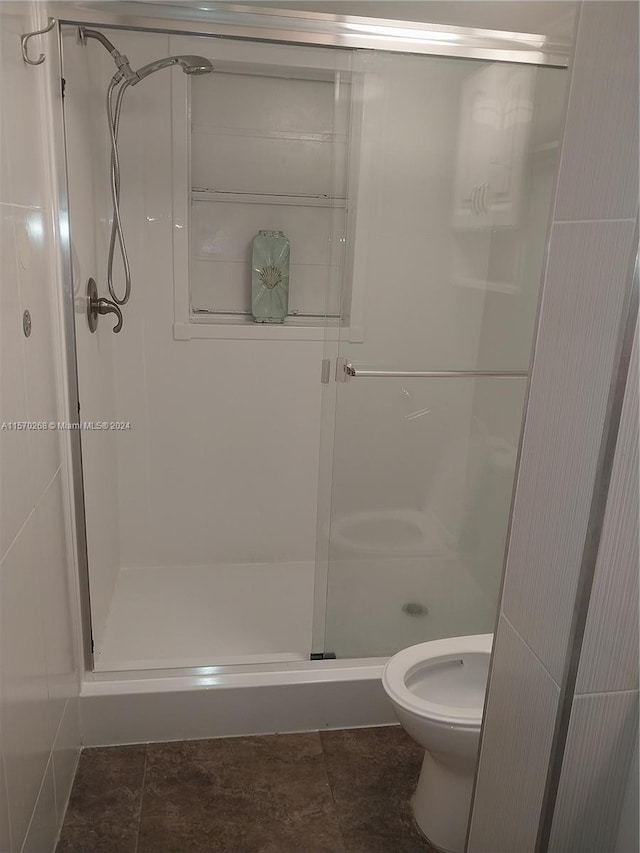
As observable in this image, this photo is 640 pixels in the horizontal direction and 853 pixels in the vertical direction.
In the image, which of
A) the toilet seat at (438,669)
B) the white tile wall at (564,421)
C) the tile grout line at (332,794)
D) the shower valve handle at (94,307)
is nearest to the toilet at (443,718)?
the toilet seat at (438,669)

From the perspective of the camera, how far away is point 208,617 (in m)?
2.39

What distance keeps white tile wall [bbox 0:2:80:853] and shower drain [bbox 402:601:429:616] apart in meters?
1.07

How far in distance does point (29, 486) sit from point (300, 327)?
149cm

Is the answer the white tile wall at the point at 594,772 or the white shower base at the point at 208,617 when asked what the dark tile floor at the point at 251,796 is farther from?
the white tile wall at the point at 594,772

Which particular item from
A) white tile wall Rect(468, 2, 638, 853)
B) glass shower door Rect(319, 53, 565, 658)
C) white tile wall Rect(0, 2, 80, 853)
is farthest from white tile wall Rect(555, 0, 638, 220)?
glass shower door Rect(319, 53, 565, 658)

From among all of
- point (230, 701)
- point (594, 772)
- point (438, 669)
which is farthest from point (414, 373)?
point (594, 772)

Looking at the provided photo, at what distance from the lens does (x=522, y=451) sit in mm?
849

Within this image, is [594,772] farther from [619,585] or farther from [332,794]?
[332,794]

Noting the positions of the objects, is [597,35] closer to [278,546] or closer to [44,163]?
[44,163]

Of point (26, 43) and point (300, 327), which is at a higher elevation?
point (26, 43)

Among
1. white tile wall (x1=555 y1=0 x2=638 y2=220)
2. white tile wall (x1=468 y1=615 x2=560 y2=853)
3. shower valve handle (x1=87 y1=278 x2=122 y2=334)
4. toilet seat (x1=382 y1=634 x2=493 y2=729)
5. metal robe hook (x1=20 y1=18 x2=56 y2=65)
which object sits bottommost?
toilet seat (x1=382 y1=634 x2=493 y2=729)

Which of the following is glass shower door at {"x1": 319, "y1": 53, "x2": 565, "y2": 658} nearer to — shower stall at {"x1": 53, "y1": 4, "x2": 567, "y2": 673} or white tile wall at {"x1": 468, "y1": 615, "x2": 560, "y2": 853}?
shower stall at {"x1": 53, "y1": 4, "x2": 567, "y2": 673}

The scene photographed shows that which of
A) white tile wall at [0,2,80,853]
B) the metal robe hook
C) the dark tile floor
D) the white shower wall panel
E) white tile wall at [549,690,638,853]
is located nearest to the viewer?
white tile wall at [549,690,638,853]

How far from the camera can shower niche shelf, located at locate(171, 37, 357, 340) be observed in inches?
95.6
